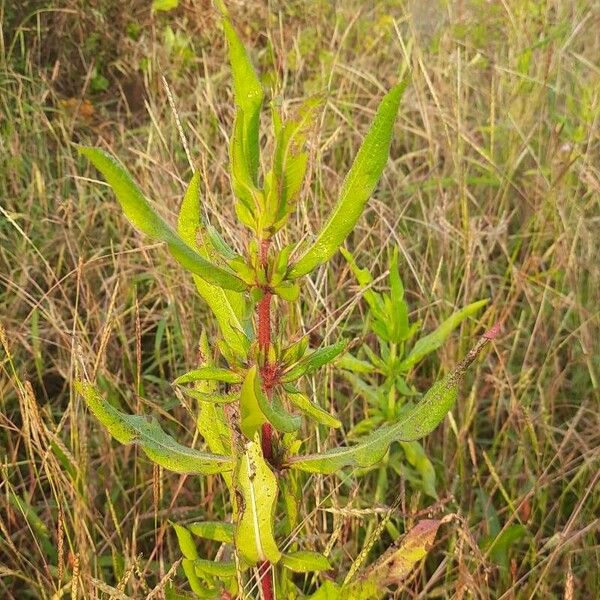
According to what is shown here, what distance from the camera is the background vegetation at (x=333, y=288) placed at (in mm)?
1254

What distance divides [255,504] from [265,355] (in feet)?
0.48

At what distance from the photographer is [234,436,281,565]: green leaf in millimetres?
751

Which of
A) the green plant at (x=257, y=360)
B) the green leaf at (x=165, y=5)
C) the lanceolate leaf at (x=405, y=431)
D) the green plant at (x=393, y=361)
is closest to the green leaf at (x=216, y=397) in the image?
the green plant at (x=257, y=360)

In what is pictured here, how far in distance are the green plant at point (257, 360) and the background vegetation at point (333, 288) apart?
13 cm

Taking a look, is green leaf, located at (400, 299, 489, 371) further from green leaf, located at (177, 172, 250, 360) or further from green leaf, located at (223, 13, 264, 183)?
green leaf, located at (223, 13, 264, 183)

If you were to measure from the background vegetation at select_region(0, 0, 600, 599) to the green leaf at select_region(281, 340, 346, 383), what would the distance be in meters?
0.28

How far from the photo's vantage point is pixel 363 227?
180 centimetres

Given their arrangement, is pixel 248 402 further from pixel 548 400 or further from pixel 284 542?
pixel 548 400

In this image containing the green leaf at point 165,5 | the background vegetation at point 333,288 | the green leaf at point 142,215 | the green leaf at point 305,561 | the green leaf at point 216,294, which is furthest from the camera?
the green leaf at point 165,5

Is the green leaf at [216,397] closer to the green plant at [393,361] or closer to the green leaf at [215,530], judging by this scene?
the green leaf at [215,530]

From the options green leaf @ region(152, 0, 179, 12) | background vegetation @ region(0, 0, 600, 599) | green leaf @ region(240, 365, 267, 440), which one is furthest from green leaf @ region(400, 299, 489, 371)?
green leaf @ region(152, 0, 179, 12)

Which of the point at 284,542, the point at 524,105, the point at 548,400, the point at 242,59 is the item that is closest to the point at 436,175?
the point at 524,105

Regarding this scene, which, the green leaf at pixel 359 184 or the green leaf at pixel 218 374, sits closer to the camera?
the green leaf at pixel 359 184

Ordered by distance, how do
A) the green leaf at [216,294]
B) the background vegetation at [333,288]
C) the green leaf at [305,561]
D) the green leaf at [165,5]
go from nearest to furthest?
the green leaf at [216,294], the green leaf at [305,561], the background vegetation at [333,288], the green leaf at [165,5]
